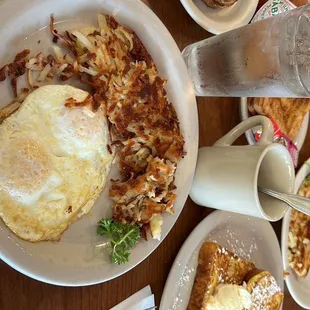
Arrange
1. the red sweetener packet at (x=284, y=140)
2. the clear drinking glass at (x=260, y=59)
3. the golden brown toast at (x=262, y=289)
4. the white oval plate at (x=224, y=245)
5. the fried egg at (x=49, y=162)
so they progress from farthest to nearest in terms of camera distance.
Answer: the red sweetener packet at (x=284, y=140) → the golden brown toast at (x=262, y=289) → the white oval plate at (x=224, y=245) → the clear drinking glass at (x=260, y=59) → the fried egg at (x=49, y=162)

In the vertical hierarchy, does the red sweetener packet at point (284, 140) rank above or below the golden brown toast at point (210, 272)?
above

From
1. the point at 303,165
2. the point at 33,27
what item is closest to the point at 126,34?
the point at 33,27

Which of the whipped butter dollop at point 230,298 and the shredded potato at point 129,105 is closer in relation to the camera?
the shredded potato at point 129,105

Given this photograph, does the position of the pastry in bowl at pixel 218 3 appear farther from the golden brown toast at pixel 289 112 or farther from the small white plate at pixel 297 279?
the small white plate at pixel 297 279

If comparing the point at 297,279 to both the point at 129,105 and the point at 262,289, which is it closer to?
the point at 262,289

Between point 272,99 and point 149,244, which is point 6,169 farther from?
point 272,99

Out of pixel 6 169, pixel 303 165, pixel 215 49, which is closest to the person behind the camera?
pixel 6 169

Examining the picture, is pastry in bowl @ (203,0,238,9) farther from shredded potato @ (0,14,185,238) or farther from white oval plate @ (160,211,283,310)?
white oval plate @ (160,211,283,310)

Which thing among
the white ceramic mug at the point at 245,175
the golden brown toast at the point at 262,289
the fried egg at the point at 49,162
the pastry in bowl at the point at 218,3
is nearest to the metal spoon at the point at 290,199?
the white ceramic mug at the point at 245,175

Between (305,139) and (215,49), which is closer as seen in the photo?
(215,49)
